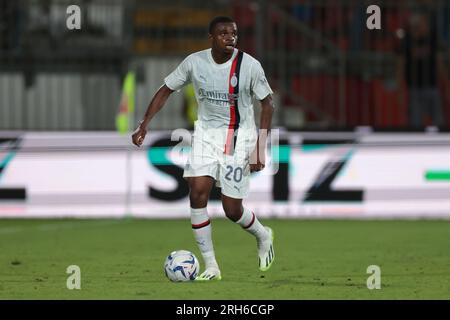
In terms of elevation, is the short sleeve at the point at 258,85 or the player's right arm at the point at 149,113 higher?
the short sleeve at the point at 258,85

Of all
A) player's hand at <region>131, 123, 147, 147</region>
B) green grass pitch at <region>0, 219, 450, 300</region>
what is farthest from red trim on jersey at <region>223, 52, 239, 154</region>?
green grass pitch at <region>0, 219, 450, 300</region>

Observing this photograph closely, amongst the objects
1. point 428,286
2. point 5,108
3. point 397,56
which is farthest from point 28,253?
point 397,56

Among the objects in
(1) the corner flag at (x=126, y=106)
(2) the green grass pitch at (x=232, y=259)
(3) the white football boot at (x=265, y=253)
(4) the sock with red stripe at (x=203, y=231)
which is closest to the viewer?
(2) the green grass pitch at (x=232, y=259)

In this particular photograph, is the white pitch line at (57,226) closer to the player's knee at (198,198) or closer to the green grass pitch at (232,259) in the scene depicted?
the green grass pitch at (232,259)

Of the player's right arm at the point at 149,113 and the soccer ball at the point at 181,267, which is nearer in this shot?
the soccer ball at the point at 181,267

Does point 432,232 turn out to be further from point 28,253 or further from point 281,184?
point 28,253

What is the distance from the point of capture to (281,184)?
1822 centimetres

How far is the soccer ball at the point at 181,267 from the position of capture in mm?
10062

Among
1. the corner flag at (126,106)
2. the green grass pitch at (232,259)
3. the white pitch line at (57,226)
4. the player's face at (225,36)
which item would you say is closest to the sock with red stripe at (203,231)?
the green grass pitch at (232,259)

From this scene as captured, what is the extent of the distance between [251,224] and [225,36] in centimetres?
173

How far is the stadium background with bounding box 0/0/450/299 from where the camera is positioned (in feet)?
58.9

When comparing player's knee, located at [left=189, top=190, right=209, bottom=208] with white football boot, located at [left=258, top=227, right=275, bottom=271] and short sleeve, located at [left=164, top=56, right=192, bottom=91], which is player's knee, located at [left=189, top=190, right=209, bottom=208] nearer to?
white football boot, located at [left=258, top=227, right=275, bottom=271]

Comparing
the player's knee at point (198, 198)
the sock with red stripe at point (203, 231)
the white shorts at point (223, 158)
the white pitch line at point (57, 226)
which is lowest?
the white pitch line at point (57, 226)
